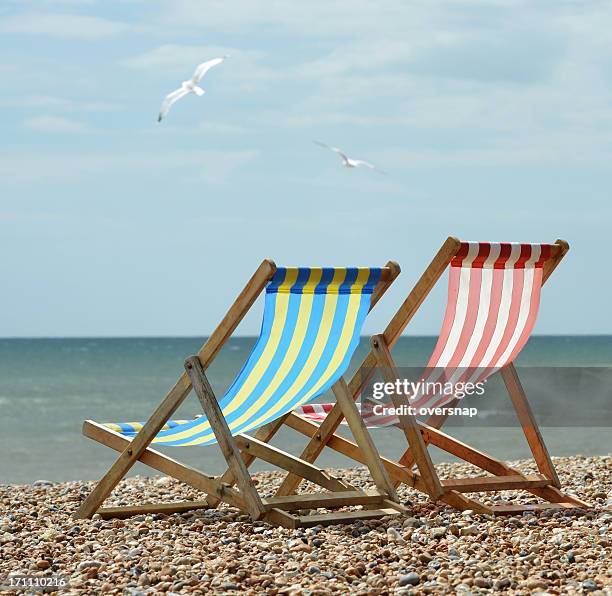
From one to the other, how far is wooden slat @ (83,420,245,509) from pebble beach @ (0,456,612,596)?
131 millimetres

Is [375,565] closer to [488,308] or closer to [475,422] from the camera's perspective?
[488,308]

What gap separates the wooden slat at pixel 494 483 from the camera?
182 inches

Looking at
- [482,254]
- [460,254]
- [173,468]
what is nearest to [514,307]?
[482,254]

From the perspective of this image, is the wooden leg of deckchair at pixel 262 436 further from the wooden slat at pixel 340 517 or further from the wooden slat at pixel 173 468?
the wooden slat at pixel 340 517

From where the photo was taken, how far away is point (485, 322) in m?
4.72

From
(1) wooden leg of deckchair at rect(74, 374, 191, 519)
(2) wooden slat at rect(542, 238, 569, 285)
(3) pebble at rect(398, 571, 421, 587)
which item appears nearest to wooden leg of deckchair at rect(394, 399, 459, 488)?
(2) wooden slat at rect(542, 238, 569, 285)

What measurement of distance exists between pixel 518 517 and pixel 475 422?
1315 centimetres

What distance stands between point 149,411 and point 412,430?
63.4 ft

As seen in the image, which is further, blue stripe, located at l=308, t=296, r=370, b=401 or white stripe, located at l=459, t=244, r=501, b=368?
white stripe, located at l=459, t=244, r=501, b=368

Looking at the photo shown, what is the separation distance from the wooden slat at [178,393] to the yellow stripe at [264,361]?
9cm

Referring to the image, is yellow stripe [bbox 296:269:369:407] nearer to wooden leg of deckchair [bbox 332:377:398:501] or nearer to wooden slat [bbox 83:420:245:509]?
wooden leg of deckchair [bbox 332:377:398:501]

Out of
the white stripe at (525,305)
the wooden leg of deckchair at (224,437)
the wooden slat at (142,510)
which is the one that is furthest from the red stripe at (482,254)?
the wooden slat at (142,510)

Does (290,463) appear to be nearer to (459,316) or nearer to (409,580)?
(459,316)

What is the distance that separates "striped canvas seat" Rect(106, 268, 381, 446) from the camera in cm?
430
